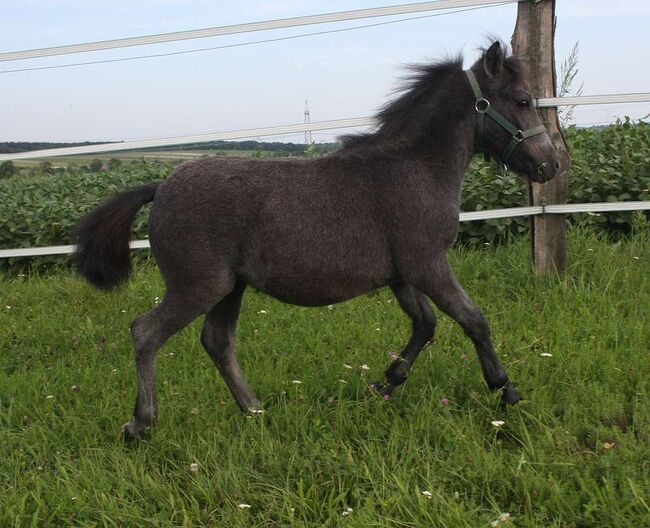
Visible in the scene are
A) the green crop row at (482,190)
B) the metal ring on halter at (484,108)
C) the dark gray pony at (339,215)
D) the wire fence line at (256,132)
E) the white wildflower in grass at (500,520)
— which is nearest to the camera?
the white wildflower in grass at (500,520)

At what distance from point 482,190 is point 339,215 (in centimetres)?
316

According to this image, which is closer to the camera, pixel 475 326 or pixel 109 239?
pixel 475 326

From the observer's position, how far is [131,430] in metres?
3.69

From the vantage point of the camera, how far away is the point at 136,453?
3559 mm

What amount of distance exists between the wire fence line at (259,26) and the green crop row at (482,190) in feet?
4.41

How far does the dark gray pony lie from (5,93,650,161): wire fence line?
0.99 metres

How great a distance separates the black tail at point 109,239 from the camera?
12.6ft

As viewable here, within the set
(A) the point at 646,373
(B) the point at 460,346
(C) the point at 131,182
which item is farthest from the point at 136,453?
(C) the point at 131,182

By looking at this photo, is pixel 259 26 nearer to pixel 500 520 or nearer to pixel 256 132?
pixel 256 132

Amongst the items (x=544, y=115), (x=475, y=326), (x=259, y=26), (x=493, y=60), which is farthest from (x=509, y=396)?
(x=259, y=26)

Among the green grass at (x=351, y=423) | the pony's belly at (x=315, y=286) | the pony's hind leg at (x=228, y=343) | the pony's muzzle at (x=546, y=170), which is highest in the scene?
the pony's muzzle at (x=546, y=170)

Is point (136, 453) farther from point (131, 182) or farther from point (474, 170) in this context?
point (131, 182)

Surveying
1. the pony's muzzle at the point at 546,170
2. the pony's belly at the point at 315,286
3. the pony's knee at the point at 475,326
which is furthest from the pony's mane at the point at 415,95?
the pony's knee at the point at 475,326

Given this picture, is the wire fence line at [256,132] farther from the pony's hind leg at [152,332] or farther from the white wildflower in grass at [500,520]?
the white wildflower in grass at [500,520]
